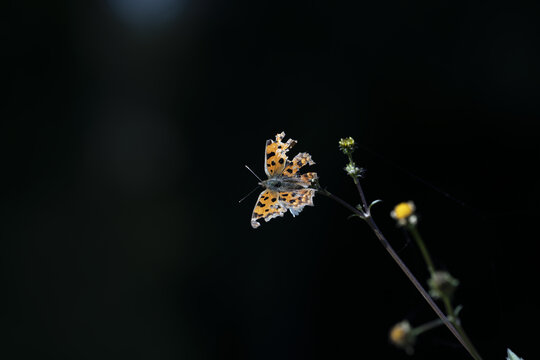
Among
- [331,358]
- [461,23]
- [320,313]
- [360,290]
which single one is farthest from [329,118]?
[331,358]

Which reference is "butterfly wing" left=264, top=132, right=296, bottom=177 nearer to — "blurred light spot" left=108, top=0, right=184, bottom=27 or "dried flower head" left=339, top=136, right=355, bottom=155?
"dried flower head" left=339, top=136, right=355, bottom=155

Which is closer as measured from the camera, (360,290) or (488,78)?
(488,78)

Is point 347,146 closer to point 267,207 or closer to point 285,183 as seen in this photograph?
point 285,183

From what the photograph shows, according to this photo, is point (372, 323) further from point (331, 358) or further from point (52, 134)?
point (52, 134)

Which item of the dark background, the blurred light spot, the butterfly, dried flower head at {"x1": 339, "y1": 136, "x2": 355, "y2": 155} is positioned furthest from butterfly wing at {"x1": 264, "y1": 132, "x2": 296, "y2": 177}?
the blurred light spot

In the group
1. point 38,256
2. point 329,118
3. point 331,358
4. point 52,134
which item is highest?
point 52,134

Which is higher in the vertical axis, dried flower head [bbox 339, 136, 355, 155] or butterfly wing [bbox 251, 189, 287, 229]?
A: butterfly wing [bbox 251, 189, 287, 229]
